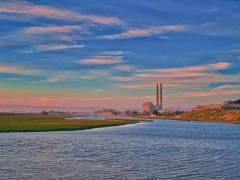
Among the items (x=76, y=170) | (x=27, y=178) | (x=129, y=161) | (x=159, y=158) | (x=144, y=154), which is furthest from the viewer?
(x=144, y=154)

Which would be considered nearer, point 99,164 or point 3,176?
point 3,176

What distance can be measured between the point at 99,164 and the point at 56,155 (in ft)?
25.4

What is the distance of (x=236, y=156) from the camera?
43688 mm

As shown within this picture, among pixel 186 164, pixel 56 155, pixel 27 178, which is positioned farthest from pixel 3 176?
pixel 186 164

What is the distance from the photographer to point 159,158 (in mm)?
39969

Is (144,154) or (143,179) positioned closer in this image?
(143,179)

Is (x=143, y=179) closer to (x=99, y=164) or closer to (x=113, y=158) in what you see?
(x=99, y=164)

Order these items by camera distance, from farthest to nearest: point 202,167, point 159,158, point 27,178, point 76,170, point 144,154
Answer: point 144,154, point 159,158, point 202,167, point 76,170, point 27,178

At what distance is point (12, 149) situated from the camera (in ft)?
150

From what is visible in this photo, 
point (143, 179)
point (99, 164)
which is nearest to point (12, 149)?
point (99, 164)

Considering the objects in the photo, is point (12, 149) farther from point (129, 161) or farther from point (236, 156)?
point (236, 156)

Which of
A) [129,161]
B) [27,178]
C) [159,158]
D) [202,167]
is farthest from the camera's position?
[159,158]

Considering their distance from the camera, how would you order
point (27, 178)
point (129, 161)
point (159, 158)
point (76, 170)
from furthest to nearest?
point (159, 158), point (129, 161), point (76, 170), point (27, 178)

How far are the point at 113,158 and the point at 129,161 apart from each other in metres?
2.49
